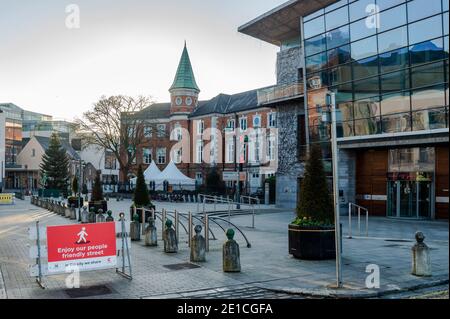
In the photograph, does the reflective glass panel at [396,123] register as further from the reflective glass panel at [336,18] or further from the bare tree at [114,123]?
the bare tree at [114,123]

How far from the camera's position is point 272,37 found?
34.3 metres

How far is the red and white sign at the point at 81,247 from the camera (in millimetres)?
8984

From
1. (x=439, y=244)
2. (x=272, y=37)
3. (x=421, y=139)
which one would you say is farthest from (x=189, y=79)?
(x=439, y=244)

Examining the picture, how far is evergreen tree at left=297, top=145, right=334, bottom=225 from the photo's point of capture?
11523 mm

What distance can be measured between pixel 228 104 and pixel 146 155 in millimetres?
16681

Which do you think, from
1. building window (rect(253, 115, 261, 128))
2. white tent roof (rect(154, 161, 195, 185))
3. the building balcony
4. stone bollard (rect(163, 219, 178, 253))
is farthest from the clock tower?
stone bollard (rect(163, 219, 178, 253))

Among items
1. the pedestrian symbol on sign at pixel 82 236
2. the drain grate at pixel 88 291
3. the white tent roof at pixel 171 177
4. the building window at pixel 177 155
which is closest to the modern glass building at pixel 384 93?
the pedestrian symbol on sign at pixel 82 236

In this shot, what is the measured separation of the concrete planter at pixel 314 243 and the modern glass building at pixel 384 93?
30.5ft

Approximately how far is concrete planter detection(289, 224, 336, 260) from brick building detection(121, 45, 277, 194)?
4022 centimetres

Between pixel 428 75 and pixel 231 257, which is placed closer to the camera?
pixel 231 257

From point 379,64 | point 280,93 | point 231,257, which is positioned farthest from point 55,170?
point 231,257

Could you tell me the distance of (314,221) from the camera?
37.7ft

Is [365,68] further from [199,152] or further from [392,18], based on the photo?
[199,152]

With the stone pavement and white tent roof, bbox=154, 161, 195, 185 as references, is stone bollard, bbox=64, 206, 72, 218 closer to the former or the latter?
the stone pavement
